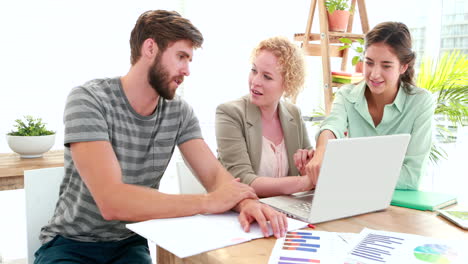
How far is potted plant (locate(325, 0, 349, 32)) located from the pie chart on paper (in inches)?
98.0

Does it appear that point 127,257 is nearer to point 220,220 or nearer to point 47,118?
point 220,220

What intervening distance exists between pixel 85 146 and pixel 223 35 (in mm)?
3585

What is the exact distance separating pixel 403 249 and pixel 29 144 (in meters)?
1.92

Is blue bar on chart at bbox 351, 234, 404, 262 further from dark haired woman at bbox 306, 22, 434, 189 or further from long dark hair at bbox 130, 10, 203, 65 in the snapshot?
long dark hair at bbox 130, 10, 203, 65

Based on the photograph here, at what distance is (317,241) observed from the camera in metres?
1.04

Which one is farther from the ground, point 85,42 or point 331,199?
point 85,42

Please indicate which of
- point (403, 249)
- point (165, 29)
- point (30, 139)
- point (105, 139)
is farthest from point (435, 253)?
point (30, 139)

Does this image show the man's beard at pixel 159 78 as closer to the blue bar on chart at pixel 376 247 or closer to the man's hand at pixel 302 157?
the man's hand at pixel 302 157

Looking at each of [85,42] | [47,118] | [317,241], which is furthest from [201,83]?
[317,241]

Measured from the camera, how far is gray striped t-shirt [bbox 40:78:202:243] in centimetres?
136

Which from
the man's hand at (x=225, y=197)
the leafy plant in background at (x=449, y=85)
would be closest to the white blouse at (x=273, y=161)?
the man's hand at (x=225, y=197)

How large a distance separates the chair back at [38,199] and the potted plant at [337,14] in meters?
2.38

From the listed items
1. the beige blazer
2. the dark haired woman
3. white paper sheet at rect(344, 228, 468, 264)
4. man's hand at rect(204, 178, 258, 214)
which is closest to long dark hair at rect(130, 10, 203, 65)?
the beige blazer

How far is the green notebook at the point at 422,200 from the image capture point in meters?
1.40
